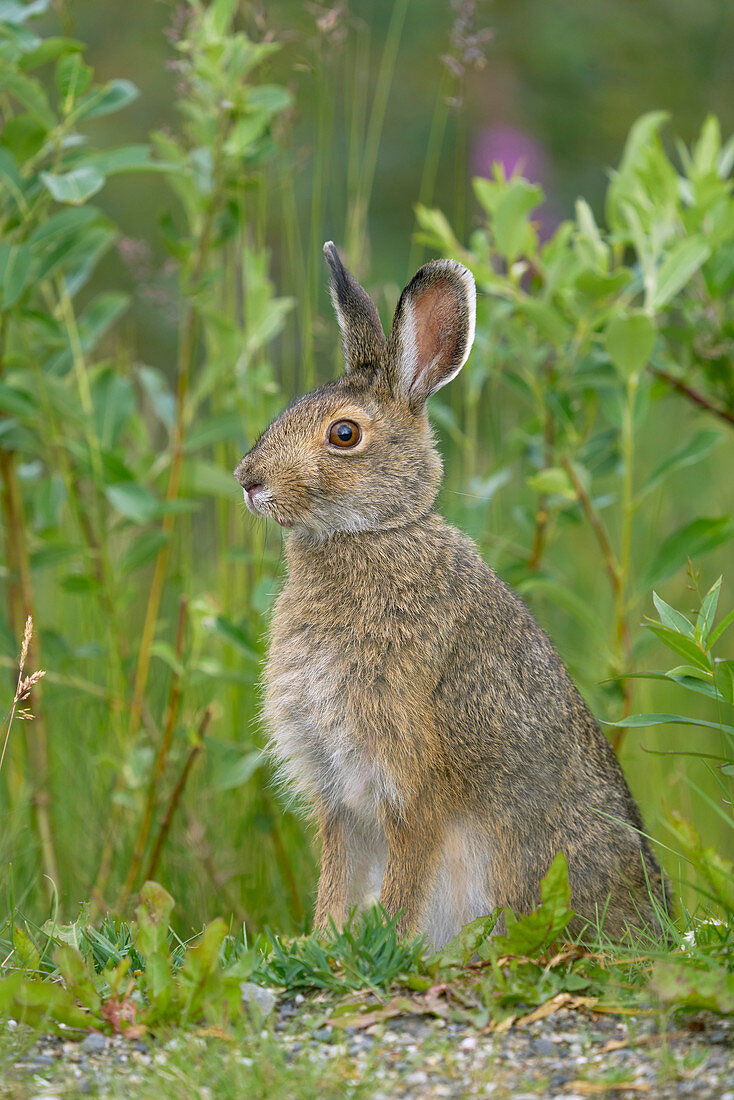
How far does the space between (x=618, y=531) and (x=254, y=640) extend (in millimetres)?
2979

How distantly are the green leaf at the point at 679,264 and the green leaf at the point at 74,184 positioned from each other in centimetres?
208

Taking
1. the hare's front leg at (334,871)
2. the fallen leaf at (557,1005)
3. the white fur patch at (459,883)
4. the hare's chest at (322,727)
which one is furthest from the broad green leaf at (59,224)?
the fallen leaf at (557,1005)

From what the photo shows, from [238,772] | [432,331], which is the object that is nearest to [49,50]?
[432,331]

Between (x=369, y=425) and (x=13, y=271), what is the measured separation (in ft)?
4.82

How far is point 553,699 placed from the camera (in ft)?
12.9

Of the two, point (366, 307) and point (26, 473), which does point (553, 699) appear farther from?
point (26, 473)

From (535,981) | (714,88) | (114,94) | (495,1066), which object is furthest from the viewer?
(714,88)

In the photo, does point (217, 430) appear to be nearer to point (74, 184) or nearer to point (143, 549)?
point (143, 549)

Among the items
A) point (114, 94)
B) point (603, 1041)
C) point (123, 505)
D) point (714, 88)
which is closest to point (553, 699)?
point (603, 1041)

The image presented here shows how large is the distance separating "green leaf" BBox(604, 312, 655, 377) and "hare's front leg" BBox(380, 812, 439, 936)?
1894mm

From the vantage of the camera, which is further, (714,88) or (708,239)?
(714,88)

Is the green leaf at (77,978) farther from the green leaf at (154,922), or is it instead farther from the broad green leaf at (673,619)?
the broad green leaf at (673,619)

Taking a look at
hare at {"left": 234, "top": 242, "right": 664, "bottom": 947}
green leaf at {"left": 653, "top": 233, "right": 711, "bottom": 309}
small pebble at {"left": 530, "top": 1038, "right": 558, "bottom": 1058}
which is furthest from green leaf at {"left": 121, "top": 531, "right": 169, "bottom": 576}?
small pebble at {"left": 530, "top": 1038, "right": 558, "bottom": 1058}

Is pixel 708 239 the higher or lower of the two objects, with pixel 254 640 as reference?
higher
